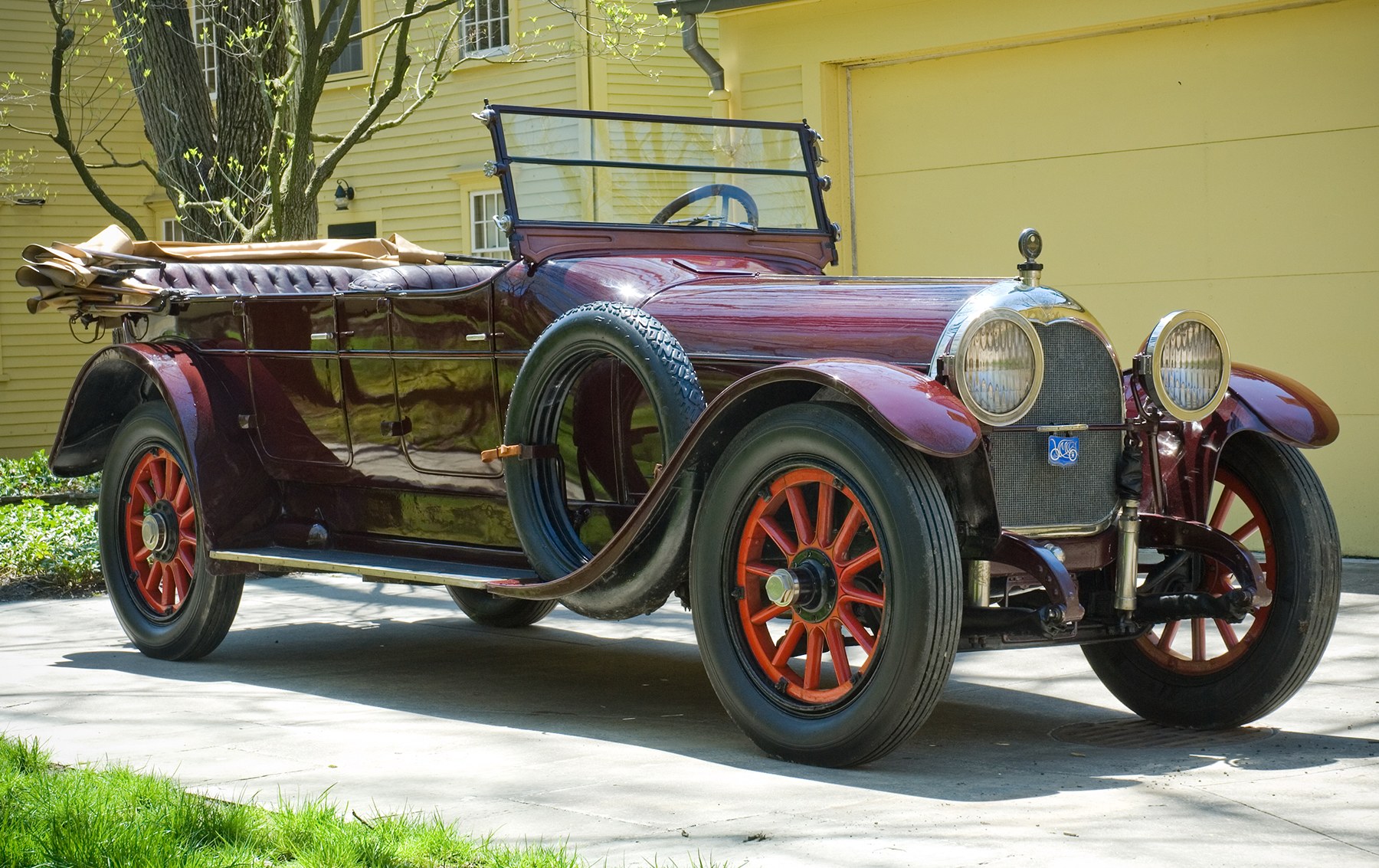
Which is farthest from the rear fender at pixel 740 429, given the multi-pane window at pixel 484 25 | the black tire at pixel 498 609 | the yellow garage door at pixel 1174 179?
the multi-pane window at pixel 484 25

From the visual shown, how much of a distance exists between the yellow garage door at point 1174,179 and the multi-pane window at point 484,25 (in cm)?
677

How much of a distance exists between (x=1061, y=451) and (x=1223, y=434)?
1.86 ft

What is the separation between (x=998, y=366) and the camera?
4383mm

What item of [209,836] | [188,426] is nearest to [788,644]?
[209,836]

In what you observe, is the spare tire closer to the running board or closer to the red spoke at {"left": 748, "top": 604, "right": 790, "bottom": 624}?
the running board

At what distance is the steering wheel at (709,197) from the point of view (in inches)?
245

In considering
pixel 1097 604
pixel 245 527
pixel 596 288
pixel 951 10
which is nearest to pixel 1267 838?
pixel 1097 604

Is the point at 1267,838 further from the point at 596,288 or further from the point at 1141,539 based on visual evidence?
the point at 596,288

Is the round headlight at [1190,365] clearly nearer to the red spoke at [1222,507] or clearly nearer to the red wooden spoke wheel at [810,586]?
the red spoke at [1222,507]

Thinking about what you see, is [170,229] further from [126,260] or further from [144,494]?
[144,494]

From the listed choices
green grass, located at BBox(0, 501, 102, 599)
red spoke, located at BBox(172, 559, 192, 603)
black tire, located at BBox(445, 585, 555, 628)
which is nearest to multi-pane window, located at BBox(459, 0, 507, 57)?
green grass, located at BBox(0, 501, 102, 599)

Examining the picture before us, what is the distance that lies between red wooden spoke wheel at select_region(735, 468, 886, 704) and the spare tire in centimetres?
39

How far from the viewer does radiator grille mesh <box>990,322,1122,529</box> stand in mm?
4562

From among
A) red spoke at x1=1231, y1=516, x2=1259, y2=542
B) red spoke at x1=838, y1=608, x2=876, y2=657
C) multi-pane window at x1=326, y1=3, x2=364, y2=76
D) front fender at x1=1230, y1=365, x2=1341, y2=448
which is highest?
multi-pane window at x1=326, y1=3, x2=364, y2=76
